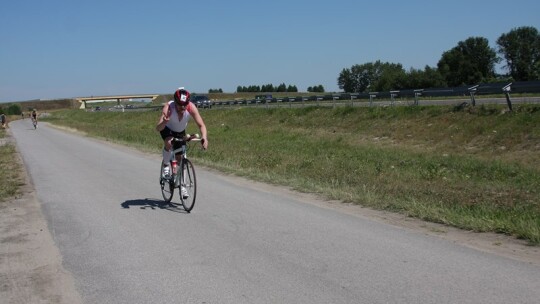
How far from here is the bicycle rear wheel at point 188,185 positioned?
9.04 metres

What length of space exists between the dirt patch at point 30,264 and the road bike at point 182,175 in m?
2.14

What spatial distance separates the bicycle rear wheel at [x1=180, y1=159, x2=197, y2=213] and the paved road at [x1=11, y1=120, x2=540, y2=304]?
0.20 m

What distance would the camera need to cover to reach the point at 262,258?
20.2ft

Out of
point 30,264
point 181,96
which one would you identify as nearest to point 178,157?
point 181,96

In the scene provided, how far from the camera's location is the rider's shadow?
947 cm

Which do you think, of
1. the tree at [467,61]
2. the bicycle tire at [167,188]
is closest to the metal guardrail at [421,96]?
the bicycle tire at [167,188]

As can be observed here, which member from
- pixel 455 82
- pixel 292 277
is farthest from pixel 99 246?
pixel 455 82

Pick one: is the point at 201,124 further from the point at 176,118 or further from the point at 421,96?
the point at 421,96

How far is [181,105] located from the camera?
895 centimetres

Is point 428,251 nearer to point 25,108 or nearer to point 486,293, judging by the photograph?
point 486,293

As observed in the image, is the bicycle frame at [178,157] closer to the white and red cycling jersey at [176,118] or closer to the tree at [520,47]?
the white and red cycling jersey at [176,118]

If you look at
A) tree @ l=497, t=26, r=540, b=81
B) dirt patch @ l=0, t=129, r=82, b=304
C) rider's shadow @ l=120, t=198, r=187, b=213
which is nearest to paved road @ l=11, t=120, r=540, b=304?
rider's shadow @ l=120, t=198, r=187, b=213

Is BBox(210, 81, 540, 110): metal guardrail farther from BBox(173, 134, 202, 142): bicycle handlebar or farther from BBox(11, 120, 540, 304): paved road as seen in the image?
BBox(11, 120, 540, 304): paved road

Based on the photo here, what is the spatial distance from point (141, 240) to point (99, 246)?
53cm
